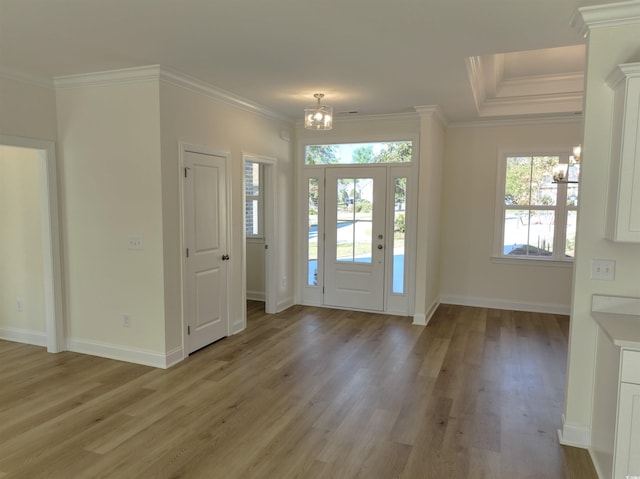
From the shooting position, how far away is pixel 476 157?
6.14 metres

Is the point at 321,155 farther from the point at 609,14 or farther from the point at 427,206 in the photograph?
the point at 609,14

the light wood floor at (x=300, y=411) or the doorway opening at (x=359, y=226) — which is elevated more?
Result: the doorway opening at (x=359, y=226)

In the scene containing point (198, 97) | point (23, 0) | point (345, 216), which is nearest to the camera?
point (23, 0)

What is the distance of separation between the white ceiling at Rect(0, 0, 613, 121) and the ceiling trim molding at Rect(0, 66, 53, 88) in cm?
3

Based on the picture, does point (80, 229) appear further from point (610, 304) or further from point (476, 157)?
point (476, 157)

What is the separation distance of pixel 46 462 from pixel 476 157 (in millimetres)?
5890

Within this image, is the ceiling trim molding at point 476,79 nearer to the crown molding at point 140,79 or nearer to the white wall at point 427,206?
the white wall at point 427,206

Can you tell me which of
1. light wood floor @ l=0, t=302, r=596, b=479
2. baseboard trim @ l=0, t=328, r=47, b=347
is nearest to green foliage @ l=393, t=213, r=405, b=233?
light wood floor @ l=0, t=302, r=596, b=479

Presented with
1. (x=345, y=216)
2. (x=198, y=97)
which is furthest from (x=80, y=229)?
(x=345, y=216)

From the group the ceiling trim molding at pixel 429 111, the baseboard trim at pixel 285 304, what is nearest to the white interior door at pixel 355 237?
the baseboard trim at pixel 285 304

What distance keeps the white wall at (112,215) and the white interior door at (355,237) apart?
9.01 feet

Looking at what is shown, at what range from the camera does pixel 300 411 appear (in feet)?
10.3

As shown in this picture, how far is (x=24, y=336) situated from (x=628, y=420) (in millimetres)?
5271

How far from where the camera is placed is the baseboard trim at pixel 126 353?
3934mm
